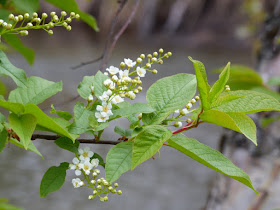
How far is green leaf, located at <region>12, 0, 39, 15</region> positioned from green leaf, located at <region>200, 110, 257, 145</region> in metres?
0.54

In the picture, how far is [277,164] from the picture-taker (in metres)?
1.84

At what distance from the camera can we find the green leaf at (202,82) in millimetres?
532

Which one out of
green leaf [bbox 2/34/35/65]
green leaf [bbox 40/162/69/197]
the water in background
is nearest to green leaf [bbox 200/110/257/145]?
green leaf [bbox 40/162/69/197]

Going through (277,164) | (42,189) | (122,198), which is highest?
(42,189)

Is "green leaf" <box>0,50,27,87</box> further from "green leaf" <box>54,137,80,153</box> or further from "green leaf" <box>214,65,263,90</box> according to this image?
"green leaf" <box>214,65,263,90</box>

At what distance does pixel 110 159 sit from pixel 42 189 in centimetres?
14

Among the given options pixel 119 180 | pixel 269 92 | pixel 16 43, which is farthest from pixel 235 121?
pixel 119 180

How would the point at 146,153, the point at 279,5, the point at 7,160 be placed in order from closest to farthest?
the point at 146,153, the point at 279,5, the point at 7,160

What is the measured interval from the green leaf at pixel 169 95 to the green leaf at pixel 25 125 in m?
0.17

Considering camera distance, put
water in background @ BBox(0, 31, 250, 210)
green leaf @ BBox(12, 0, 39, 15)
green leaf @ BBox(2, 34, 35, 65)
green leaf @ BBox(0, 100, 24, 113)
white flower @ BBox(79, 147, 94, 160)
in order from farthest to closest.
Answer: water in background @ BBox(0, 31, 250, 210) < green leaf @ BBox(2, 34, 35, 65) < green leaf @ BBox(12, 0, 39, 15) < white flower @ BBox(79, 147, 94, 160) < green leaf @ BBox(0, 100, 24, 113)

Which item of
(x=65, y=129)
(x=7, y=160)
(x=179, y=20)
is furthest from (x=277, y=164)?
(x=179, y=20)

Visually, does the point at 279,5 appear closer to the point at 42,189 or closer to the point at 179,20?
the point at 42,189

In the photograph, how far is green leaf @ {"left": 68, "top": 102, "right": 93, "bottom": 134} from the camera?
21.8 inches

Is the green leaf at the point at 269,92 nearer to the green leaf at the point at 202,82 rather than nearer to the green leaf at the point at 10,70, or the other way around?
the green leaf at the point at 202,82
